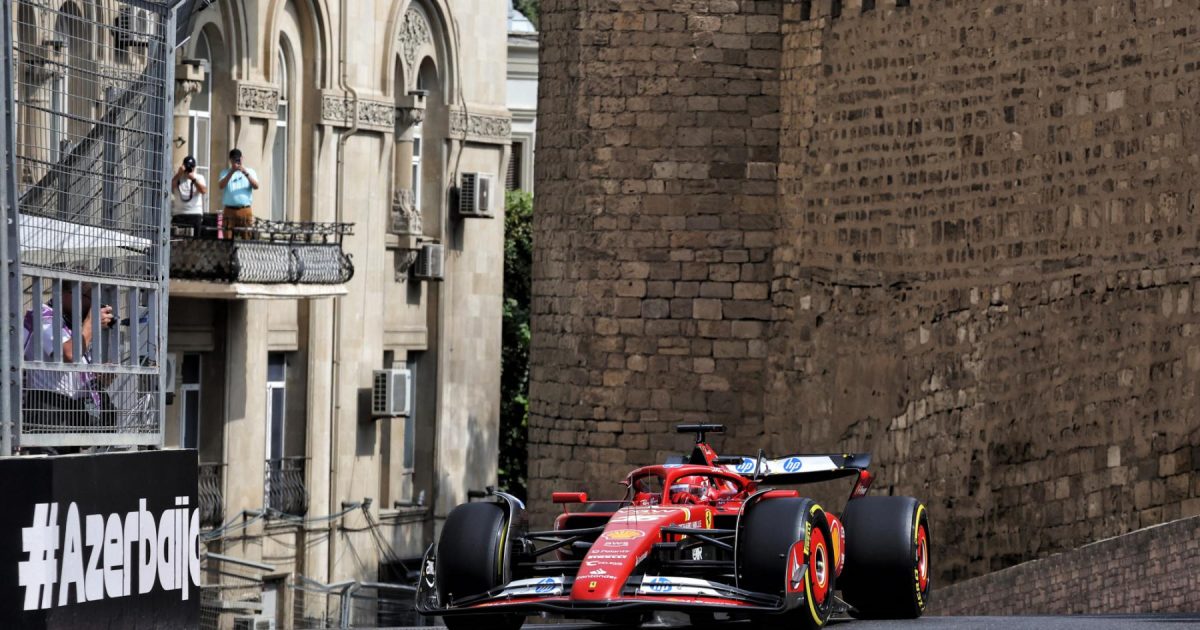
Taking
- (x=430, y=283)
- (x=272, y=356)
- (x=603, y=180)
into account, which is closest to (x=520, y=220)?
(x=430, y=283)

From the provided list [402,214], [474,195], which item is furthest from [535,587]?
[474,195]

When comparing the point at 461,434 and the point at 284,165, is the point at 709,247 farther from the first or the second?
the point at 461,434

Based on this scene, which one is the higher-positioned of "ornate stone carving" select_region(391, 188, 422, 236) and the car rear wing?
"ornate stone carving" select_region(391, 188, 422, 236)

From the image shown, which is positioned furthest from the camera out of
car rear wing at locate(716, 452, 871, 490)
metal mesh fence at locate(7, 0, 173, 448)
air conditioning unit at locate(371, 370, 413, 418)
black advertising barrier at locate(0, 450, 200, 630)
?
air conditioning unit at locate(371, 370, 413, 418)

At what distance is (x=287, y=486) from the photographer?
29.8 meters

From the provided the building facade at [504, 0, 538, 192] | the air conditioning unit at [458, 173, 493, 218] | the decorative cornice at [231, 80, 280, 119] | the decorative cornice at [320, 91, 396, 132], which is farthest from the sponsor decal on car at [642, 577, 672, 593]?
the building facade at [504, 0, 538, 192]

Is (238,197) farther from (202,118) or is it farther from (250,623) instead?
(250,623)

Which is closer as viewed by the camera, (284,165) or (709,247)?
(709,247)

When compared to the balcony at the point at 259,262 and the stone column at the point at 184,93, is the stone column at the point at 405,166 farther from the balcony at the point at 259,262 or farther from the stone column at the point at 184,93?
the stone column at the point at 184,93

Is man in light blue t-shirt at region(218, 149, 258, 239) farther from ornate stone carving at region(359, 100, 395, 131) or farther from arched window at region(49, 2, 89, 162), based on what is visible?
arched window at region(49, 2, 89, 162)

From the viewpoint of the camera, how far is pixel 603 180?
20406 millimetres

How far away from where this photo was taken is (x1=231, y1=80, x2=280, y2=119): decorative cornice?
1093 inches

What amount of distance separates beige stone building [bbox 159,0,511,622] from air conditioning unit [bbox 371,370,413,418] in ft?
0.18

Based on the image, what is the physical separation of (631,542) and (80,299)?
2.31 m
